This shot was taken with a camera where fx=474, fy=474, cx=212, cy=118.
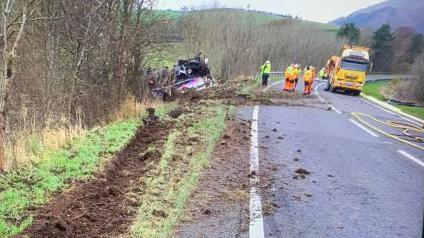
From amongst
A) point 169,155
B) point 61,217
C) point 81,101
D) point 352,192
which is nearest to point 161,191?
point 61,217

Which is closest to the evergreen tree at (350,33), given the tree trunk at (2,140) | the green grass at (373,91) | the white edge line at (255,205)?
the green grass at (373,91)

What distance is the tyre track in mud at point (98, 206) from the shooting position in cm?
514

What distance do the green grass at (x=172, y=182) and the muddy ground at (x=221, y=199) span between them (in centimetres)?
13

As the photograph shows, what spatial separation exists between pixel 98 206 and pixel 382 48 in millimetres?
97226

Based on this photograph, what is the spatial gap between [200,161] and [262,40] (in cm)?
5374

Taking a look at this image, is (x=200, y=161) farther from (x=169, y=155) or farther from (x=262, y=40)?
(x=262, y=40)

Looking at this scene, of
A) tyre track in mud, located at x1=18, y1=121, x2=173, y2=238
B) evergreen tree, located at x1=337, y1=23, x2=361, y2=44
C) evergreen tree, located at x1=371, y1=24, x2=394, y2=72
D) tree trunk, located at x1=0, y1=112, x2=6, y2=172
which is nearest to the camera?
tyre track in mud, located at x1=18, y1=121, x2=173, y2=238

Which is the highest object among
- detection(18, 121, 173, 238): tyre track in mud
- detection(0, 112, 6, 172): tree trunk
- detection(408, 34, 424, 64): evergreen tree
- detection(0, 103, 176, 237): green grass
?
detection(408, 34, 424, 64): evergreen tree

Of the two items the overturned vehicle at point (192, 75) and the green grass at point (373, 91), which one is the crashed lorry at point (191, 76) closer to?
the overturned vehicle at point (192, 75)

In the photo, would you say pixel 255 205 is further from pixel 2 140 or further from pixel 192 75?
pixel 192 75

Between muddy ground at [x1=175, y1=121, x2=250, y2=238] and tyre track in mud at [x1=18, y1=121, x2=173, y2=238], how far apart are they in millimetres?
778

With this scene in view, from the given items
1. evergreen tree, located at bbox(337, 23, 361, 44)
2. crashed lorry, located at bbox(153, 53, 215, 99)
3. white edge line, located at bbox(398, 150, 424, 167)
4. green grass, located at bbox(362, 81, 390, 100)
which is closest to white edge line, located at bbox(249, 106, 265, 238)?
white edge line, located at bbox(398, 150, 424, 167)

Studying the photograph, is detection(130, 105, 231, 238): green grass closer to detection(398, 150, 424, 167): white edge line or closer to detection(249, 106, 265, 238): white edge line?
detection(249, 106, 265, 238): white edge line

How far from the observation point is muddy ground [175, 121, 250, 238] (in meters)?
5.35
